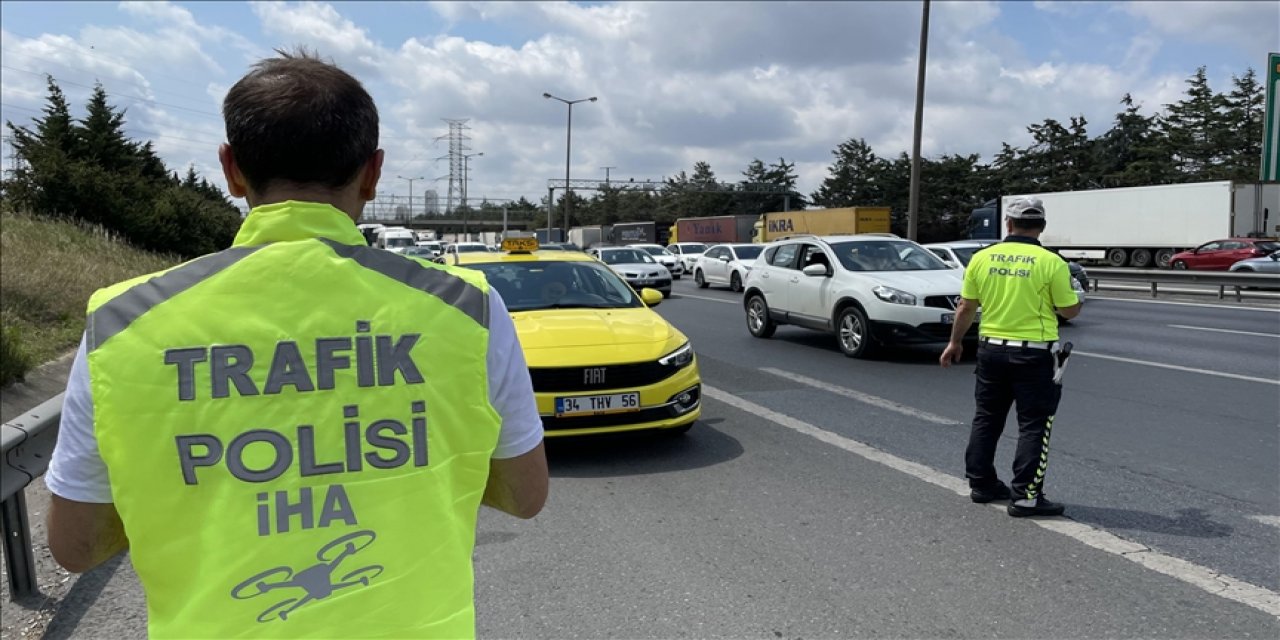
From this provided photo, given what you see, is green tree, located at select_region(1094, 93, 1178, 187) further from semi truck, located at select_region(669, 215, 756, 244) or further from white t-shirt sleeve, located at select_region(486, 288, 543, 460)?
white t-shirt sleeve, located at select_region(486, 288, 543, 460)

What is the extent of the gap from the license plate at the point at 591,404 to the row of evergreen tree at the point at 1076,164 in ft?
204

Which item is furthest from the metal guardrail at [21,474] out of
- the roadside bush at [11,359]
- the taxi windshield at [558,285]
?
the roadside bush at [11,359]

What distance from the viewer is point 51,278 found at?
1407 cm

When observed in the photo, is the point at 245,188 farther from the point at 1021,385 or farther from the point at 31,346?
the point at 31,346

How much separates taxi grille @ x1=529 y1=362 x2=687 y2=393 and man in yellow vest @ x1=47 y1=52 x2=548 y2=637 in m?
4.88

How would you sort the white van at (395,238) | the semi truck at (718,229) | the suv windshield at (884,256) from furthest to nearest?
the semi truck at (718,229), the white van at (395,238), the suv windshield at (884,256)

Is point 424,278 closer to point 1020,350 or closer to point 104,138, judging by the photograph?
point 1020,350

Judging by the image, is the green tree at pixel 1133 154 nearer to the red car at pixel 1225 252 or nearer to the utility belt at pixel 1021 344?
the red car at pixel 1225 252

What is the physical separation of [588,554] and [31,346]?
8594 mm

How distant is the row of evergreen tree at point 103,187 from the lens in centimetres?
2080

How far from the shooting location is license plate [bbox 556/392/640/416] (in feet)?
21.0

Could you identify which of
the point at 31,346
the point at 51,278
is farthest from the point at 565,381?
the point at 51,278

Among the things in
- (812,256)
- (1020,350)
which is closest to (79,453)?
(1020,350)

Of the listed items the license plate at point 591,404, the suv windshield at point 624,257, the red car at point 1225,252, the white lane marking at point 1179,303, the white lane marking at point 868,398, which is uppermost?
the red car at point 1225,252
